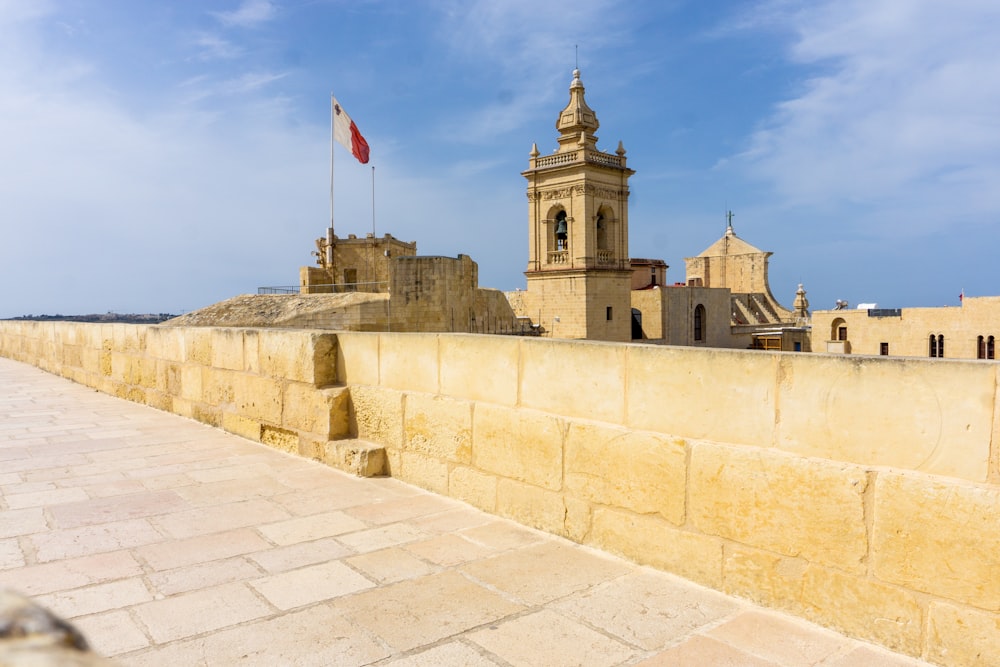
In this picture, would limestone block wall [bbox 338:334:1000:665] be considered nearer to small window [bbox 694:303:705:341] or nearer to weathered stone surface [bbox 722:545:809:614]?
weathered stone surface [bbox 722:545:809:614]

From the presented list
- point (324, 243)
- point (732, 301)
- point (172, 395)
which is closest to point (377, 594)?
point (172, 395)

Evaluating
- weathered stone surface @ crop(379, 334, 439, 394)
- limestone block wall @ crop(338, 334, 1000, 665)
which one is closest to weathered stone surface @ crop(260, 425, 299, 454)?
weathered stone surface @ crop(379, 334, 439, 394)

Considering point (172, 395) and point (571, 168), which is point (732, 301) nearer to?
point (571, 168)

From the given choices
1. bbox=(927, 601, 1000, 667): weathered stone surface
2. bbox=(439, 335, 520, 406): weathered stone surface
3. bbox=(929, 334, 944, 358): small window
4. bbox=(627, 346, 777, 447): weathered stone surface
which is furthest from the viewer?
bbox=(929, 334, 944, 358): small window

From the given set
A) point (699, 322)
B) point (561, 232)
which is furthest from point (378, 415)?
point (699, 322)

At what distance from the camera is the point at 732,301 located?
46906 mm

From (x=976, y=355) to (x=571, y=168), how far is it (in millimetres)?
20763

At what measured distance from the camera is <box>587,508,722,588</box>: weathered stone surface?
8.90 feet

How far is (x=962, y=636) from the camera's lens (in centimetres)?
207

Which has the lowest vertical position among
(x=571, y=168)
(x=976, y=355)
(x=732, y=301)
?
(x=976, y=355)

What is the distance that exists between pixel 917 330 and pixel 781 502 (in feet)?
117

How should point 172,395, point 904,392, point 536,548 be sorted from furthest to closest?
point 172,395, point 536,548, point 904,392

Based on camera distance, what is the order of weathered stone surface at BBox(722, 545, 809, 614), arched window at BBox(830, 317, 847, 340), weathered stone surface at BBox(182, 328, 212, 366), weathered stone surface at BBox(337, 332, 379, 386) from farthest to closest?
arched window at BBox(830, 317, 847, 340) → weathered stone surface at BBox(182, 328, 212, 366) → weathered stone surface at BBox(337, 332, 379, 386) → weathered stone surface at BBox(722, 545, 809, 614)

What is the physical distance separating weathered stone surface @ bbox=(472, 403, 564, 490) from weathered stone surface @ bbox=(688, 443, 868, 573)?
31.8 inches
